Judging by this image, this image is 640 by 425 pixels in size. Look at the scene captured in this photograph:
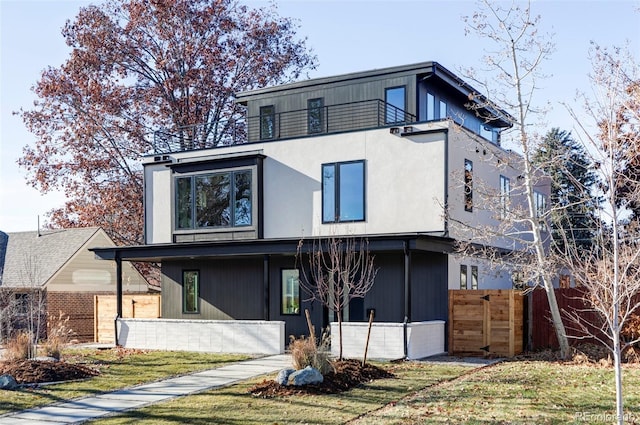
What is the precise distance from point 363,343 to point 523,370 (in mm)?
4629

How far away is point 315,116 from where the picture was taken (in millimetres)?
25641

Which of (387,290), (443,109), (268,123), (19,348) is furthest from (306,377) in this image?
(268,123)

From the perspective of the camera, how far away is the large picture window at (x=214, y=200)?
80.8ft

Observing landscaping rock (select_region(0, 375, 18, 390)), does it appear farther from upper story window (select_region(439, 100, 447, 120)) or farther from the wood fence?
upper story window (select_region(439, 100, 447, 120))

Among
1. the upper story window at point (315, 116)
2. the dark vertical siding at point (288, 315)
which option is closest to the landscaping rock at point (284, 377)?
the dark vertical siding at point (288, 315)

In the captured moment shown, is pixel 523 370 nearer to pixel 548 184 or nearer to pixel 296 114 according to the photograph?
pixel 296 114

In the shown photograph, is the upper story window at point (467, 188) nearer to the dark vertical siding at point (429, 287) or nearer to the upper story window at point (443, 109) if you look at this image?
the dark vertical siding at point (429, 287)

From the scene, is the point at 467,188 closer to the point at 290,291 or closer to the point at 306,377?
the point at 290,291

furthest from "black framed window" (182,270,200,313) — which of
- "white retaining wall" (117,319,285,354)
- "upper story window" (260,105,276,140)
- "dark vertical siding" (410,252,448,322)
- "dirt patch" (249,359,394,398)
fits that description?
"dirt patch" (249,359,394,398)

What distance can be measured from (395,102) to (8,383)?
14.6 m

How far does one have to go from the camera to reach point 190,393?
45.5 ft

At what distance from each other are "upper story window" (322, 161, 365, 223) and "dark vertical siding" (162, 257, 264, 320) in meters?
3.35

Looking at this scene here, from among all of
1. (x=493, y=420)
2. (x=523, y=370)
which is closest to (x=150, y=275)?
(x=523, y=370)

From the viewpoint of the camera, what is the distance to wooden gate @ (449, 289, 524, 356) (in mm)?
18844
